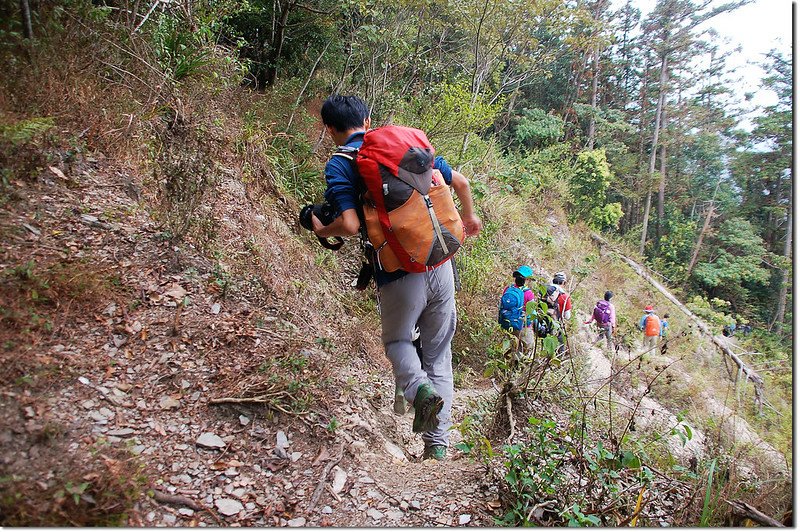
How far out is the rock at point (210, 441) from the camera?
2.29m

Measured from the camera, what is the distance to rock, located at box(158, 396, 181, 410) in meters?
2.40

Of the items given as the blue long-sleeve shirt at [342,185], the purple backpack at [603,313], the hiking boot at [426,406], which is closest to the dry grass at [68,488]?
the hiking boot at [426,406]

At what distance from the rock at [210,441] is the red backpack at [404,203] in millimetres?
1238

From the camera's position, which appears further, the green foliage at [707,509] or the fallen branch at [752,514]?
the green foliage at [707,509]

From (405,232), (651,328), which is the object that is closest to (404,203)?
(405,232)

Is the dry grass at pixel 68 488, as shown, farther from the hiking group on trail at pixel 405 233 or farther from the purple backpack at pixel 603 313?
the purple backpack at pixel 603 313

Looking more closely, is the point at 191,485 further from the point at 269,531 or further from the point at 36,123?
the point at 36,123

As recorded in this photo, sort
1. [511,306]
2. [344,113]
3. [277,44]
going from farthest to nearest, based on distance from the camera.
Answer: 1. [277,44]
2. [511,306]
3. [344,113]

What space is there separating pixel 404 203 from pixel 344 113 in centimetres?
74

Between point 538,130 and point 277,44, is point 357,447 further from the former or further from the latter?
point 538,130

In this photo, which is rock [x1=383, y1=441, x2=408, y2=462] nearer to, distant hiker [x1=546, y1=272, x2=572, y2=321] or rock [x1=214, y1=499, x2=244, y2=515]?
rock [x1=214, y1=499, x2=244, y2=515]

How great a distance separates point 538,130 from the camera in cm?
1417

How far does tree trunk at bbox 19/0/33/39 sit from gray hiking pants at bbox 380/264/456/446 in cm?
376

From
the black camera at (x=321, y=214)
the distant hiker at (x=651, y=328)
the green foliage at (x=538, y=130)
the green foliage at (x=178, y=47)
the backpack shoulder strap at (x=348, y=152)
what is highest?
the green foliage at (x=538, y=130)
